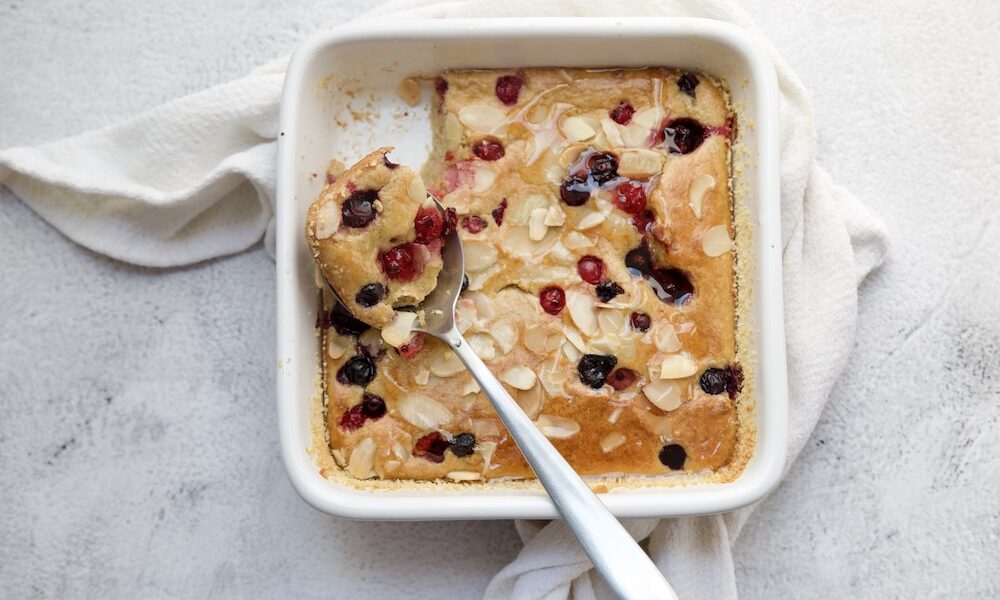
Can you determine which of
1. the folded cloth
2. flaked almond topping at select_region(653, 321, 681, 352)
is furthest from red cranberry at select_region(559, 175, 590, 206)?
the folded cloth

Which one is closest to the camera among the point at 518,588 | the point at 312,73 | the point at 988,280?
the point at 312,73

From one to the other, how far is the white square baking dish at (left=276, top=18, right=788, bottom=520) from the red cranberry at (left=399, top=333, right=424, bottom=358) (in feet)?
0.70

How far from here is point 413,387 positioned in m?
1.97

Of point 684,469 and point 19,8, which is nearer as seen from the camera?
point 684,469

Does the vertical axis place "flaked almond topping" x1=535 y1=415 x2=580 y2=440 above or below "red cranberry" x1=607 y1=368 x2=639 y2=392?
below

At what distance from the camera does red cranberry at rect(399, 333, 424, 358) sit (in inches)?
76.4

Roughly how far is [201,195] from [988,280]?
207cm

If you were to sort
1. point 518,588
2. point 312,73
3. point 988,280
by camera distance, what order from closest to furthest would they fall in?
1. point 312,73
2. point 518,588
3. point 988,280

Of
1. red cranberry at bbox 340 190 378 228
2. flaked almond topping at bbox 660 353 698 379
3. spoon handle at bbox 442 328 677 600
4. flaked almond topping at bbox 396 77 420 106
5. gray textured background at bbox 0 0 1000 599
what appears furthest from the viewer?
gray textured background at bbox 0 0 1000 599

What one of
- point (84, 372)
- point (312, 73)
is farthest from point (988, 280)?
point (84, 372)

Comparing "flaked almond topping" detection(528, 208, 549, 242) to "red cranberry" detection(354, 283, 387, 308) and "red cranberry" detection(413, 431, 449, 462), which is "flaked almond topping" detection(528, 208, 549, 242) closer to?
"red cranberry" detection(354, 283, 387, 308)

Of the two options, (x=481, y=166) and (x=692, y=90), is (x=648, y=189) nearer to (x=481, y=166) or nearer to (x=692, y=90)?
(x=692, y=90)

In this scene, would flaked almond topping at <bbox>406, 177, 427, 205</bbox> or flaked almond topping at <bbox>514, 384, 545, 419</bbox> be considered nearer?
flaked almond topping at <bbox>406, 177, 427, 205</bbox>

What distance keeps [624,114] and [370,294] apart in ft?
2.40
